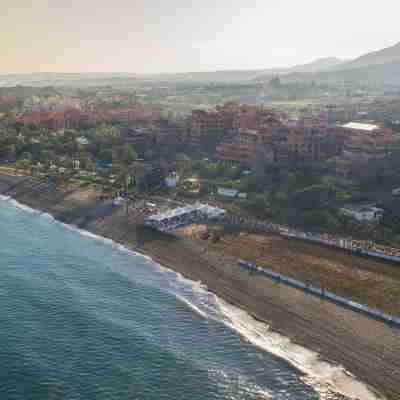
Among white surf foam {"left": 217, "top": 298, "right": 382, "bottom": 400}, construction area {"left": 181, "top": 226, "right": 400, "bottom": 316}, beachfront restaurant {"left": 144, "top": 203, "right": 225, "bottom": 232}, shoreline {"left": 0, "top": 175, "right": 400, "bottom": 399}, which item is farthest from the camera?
beachfront restaurant {"left": 144, "top": 203, "right": 225, "bottom": 232}

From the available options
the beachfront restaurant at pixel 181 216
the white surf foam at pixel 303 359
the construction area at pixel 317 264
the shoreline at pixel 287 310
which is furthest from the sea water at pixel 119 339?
the construction area at pixel 317 264

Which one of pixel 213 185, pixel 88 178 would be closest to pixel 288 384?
pixel 213 185

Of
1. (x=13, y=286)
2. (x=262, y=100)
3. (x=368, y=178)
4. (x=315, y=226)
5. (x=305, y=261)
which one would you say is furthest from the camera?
(x=262, y=100)

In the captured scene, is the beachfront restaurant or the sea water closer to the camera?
the sea water

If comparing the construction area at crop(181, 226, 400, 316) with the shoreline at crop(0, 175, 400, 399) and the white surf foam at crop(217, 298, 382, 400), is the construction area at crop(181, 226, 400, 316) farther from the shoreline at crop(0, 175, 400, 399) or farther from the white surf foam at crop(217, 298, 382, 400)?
the white surf foam at crop(217, 298, 382, 400)

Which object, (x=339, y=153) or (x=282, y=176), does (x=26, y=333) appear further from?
(x=339, y=153)

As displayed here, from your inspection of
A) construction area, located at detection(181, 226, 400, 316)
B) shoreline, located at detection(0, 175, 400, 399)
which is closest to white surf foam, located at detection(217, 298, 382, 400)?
shoreline, located at detection(0, 175, 400, 399)

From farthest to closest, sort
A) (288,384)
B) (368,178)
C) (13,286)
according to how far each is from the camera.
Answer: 1. (368,178)
2. (13,286)
3. (288,384)
